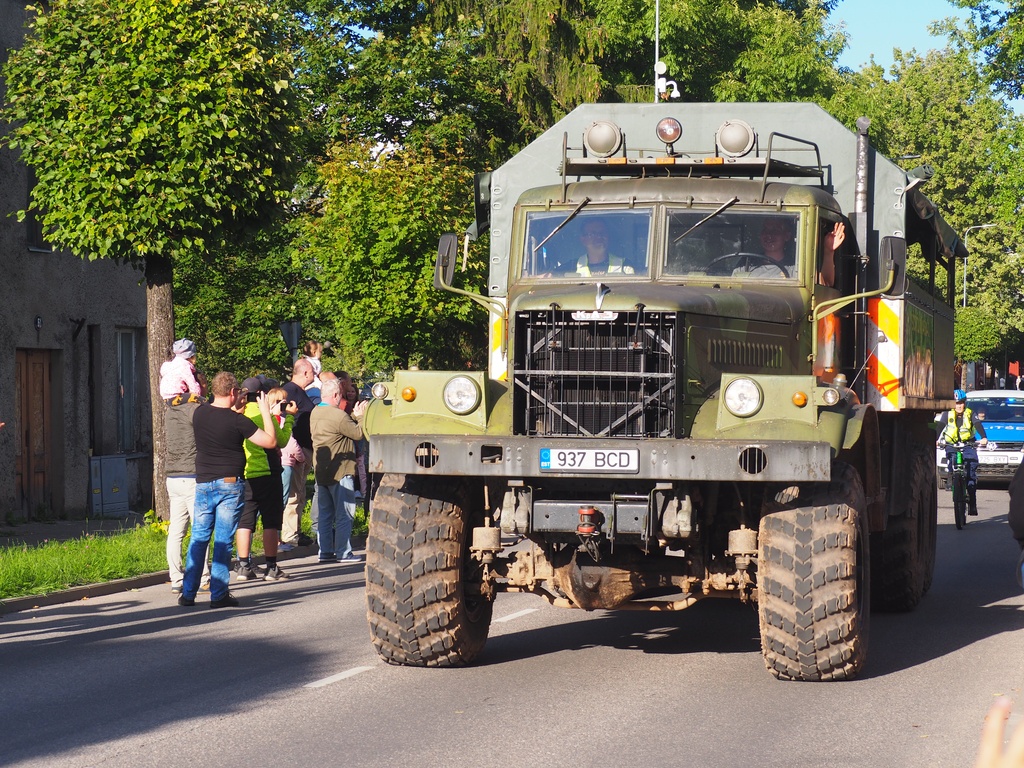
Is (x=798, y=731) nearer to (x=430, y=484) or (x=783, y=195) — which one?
(x=430, y=484)

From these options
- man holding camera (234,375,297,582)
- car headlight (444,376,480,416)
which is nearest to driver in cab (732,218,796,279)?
car headlight (444,376,480,416)

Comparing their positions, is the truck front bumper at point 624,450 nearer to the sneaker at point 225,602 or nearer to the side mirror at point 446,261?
the side mirror at point 446,261

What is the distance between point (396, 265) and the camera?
25.9m

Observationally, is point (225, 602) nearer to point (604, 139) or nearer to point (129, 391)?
point (604, 139)

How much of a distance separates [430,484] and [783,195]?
125 inches

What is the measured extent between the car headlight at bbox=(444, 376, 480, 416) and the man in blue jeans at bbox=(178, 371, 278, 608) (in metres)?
3.78

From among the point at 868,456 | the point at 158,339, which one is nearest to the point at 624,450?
the point at 868,456

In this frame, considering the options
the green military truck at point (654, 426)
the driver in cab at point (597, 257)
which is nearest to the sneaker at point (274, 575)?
the green military truck at point (654, 426)

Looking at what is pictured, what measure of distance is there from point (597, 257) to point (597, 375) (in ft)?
5.52

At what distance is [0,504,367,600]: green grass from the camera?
42.2ft

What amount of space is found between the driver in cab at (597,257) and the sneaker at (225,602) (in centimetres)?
435

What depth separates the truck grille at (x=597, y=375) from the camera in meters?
8.48

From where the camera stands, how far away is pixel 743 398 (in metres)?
8.32

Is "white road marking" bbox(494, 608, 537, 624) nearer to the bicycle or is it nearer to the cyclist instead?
the bicycle
